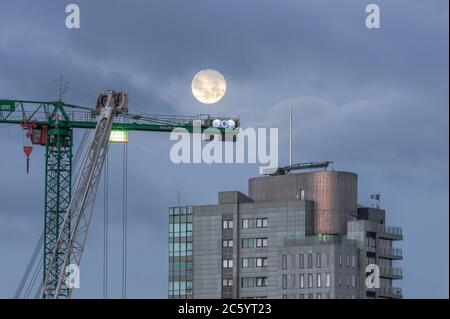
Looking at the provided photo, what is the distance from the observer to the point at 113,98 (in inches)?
7303
